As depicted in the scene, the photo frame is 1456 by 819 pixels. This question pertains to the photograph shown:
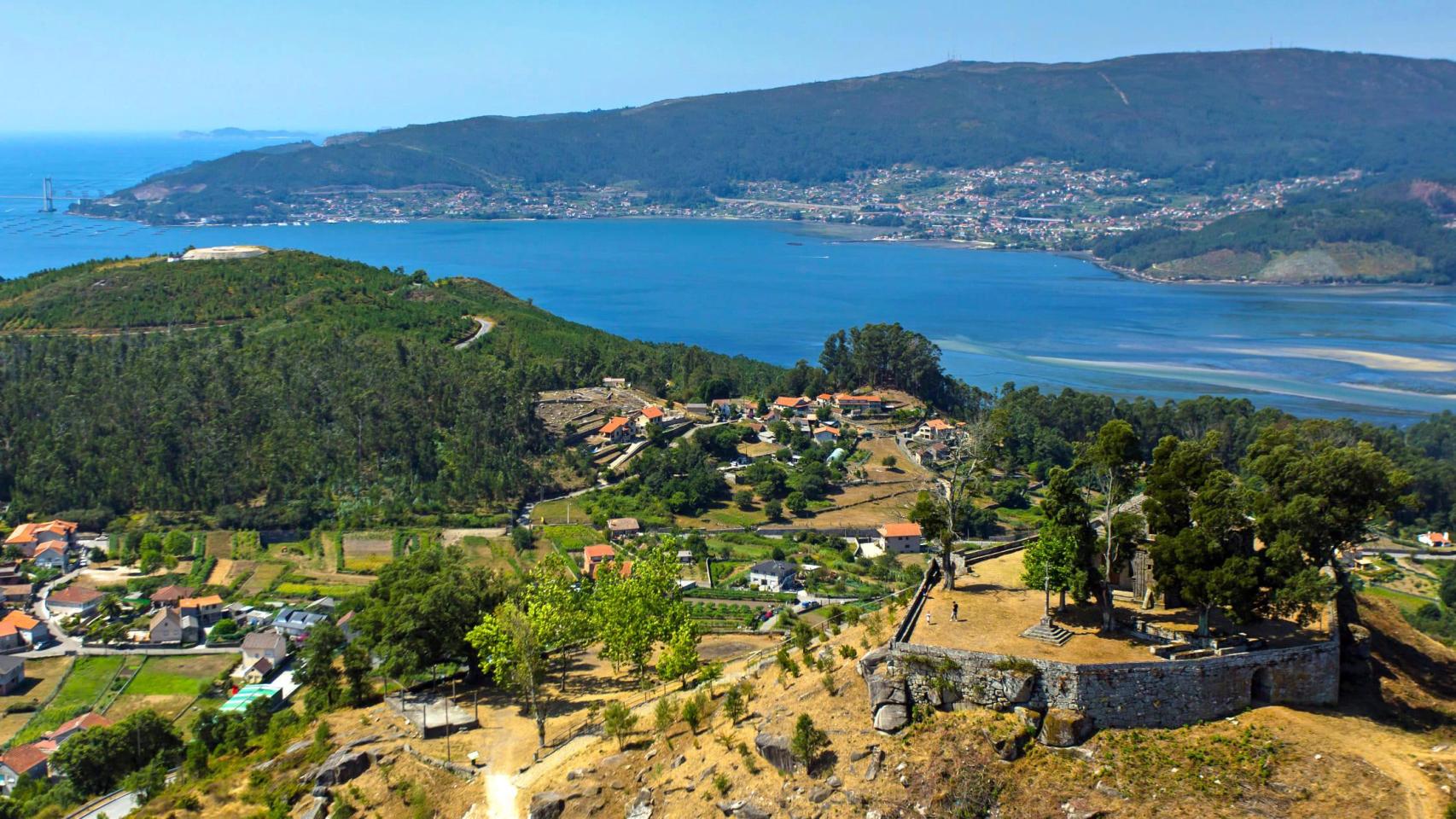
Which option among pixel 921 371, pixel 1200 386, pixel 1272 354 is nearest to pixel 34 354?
pixel 921 371

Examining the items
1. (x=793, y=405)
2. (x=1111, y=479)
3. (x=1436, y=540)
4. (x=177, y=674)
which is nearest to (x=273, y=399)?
(x=177, y=674)

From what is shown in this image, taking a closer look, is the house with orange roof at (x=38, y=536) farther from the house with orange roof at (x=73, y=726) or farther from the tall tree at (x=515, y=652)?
the tall tree at (x=515, y=652)

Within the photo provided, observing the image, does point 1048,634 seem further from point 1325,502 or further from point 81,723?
point 81,723

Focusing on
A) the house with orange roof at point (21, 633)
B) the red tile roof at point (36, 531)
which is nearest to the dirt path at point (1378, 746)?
the house with orange roof at point (21, 633)

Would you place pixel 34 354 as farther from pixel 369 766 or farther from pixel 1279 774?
pixel 1279 774

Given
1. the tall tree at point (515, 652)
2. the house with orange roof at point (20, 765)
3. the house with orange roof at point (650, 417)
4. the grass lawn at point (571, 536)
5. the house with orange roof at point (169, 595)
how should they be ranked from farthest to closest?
the house with orange roof at point (650, 417) < the grass lawn at point (571, 536) < the house with orange roof at point (169, 595) < the house with orange roof at point (20, 765) < the tall tree at point (515, 652)

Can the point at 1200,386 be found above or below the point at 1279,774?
below
